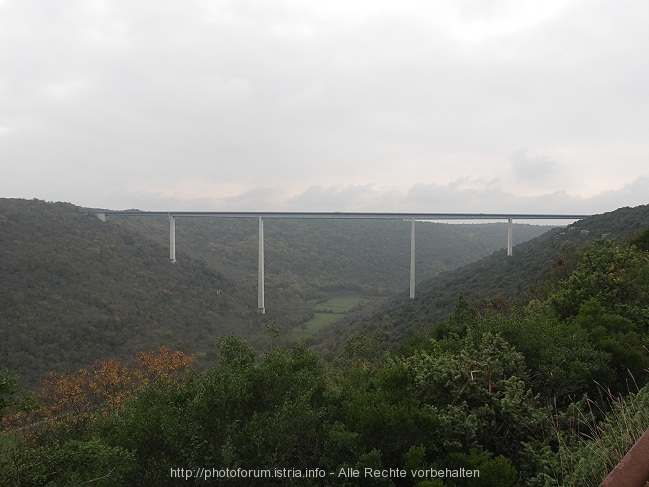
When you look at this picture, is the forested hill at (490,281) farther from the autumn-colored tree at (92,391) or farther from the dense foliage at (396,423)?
the dense foliage at (396,423)

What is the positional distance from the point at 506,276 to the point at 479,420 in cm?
2506

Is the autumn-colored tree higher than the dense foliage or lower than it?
lower

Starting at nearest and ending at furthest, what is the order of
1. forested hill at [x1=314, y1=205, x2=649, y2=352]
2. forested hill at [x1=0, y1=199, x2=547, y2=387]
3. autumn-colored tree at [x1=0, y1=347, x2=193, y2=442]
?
autumn-colored tree at [x1=0, y1=347, x2=193, y2=442] < forested hill at [x1=314, y1=205, x2=649, y2=352] < forested hill at [x1=0, y1=199, x2=547, y2=387]

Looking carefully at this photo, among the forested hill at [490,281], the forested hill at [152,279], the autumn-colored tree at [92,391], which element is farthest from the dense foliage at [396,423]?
the forested hill at [490,281]

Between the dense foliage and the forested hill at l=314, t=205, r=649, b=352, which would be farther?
the forested hill at l=314, t=205, r=649, b=352

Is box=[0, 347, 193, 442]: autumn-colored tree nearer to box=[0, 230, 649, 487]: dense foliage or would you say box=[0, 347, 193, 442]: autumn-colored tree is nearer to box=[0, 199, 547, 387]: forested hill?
box=[0, 199, 547, 387]: forested hill

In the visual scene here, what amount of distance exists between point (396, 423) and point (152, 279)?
34025 mm

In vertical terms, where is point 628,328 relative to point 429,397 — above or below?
above

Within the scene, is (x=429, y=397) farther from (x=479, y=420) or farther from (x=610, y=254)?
(x=610, y=254)

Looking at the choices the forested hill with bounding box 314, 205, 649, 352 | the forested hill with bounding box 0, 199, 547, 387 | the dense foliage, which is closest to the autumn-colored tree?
the forested hill with bounding box 0, 199, 547, 387

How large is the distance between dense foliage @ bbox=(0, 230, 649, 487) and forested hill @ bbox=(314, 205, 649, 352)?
655 inches

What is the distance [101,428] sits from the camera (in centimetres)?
626

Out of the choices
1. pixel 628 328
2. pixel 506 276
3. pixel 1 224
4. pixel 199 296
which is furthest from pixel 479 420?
pixel 1 224

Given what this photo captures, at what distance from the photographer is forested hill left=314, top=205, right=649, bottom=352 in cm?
2495
